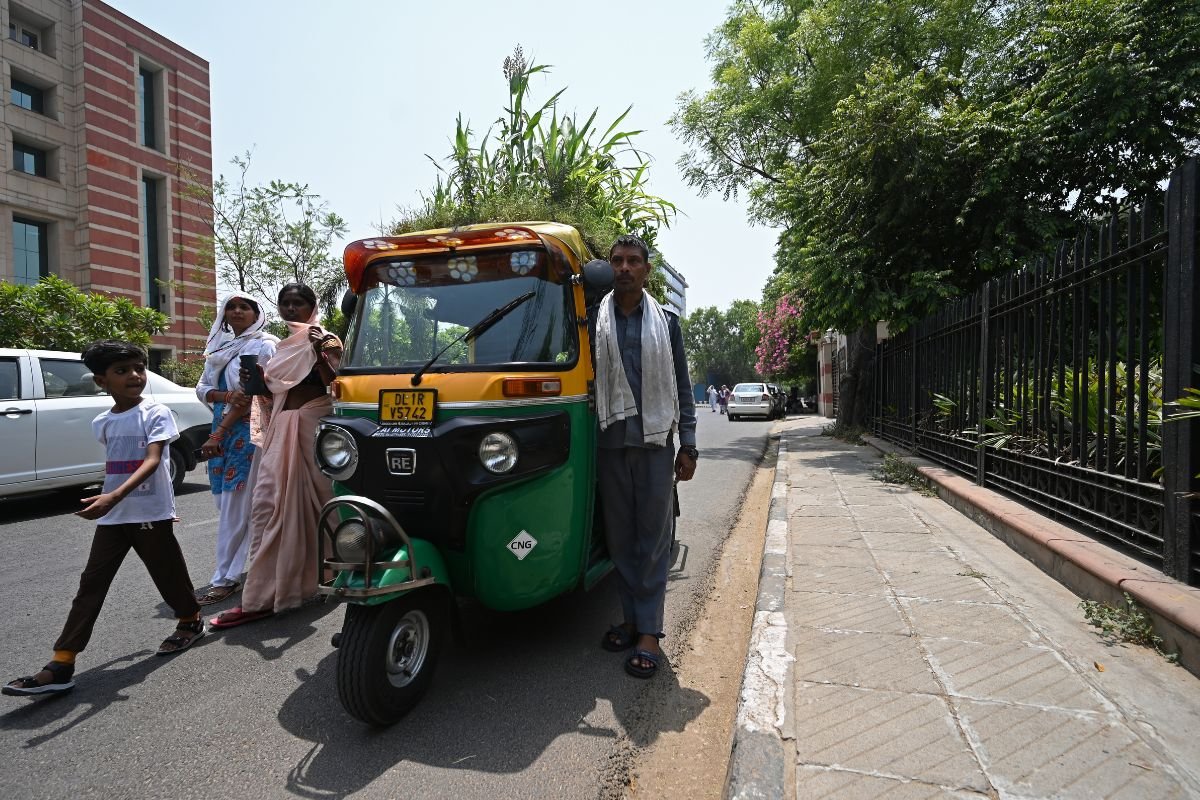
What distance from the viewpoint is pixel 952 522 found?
5.64 metres

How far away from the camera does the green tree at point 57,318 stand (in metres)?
13.5

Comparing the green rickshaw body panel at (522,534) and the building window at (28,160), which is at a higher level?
the building window at (28,160)

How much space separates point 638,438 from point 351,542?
4.43 feet

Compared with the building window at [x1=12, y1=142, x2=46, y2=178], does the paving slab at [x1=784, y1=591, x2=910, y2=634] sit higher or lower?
lower

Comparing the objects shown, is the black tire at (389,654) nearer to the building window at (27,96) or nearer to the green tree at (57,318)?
the green tree at (57,318)

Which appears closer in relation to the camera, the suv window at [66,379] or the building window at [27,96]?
the suv window at [66,379]

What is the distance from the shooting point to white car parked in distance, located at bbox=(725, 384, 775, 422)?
85.3ft

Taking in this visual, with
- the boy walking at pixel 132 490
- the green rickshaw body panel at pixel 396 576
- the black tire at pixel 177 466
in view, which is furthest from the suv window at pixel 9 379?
the green rickshaw body panel at pixel 396 576

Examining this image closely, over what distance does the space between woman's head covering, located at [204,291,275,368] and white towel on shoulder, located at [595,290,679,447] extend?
8.07 feet

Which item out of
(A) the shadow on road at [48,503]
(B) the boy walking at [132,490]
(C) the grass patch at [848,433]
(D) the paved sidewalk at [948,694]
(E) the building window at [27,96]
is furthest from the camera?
(E) the building window at [27,96]

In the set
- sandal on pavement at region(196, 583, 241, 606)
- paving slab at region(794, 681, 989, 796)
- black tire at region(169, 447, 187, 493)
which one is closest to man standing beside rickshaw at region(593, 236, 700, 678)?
paving slab at region(794, 681, 989, 796)

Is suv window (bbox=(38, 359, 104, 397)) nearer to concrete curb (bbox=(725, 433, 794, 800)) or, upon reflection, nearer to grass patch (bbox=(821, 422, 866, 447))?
concrete curb (bbox=(725, 433, 794, 800))

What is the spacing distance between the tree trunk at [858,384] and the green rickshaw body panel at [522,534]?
12249 millimetres

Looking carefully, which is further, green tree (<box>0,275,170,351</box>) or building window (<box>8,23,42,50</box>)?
building window (<box>8,23,42,50</box>)
